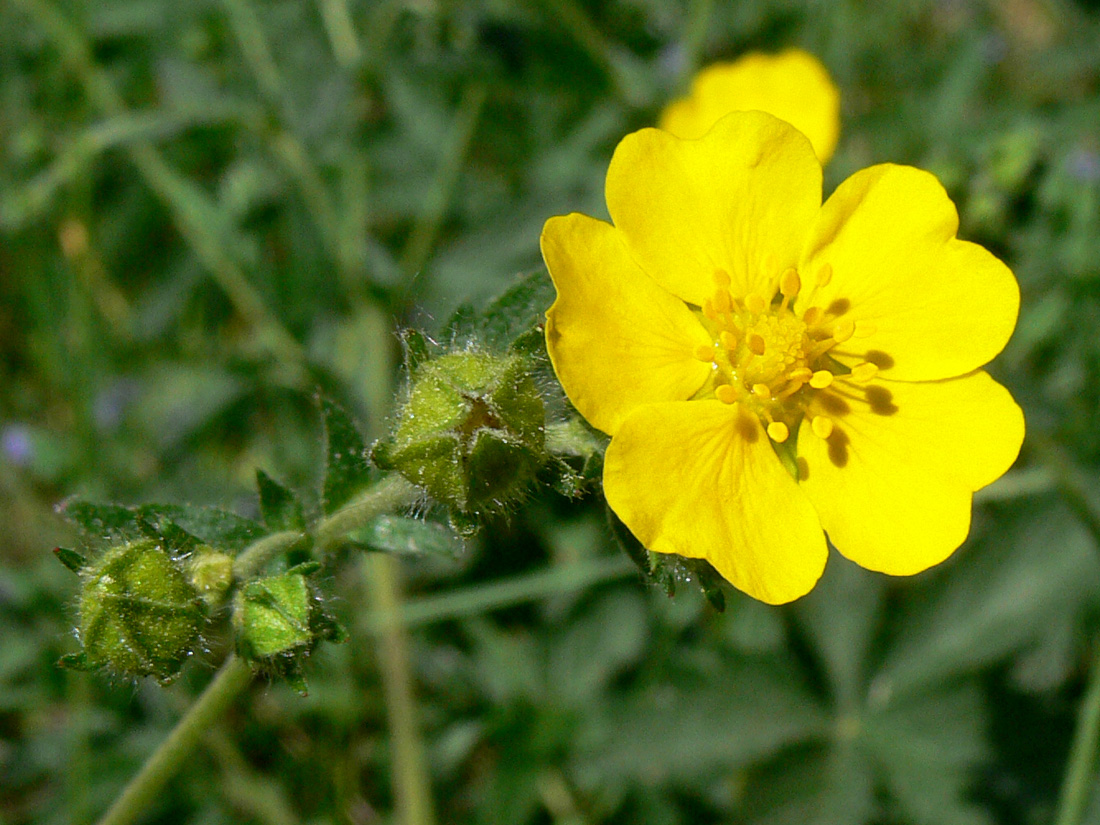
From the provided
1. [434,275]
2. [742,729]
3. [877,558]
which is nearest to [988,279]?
[877,558]

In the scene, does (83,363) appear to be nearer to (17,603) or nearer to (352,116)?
(17,603)

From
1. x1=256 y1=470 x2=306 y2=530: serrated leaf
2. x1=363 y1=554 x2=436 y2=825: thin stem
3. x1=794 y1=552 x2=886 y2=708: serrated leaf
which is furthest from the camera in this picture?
x1=794 y1=552 x2=886 y2=708: serrated leaf

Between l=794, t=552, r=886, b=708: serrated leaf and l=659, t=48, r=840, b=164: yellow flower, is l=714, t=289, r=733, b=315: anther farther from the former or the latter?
l=659, t=48, r=840, b=164: yellow flower

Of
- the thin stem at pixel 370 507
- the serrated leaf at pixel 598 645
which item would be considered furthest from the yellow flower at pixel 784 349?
the serrated leaf at pixel 598 645

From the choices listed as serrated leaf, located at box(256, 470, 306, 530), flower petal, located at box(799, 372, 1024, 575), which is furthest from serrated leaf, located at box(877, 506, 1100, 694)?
serrated leaf, located at box(256, 470, 306, 530)

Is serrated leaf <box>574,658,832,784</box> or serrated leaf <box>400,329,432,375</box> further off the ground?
Result: serrated leaf <box>400,329,432,375</box>

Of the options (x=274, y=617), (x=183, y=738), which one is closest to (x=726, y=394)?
(x=274, y=617)

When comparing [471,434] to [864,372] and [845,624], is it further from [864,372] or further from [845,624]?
[845,624]
